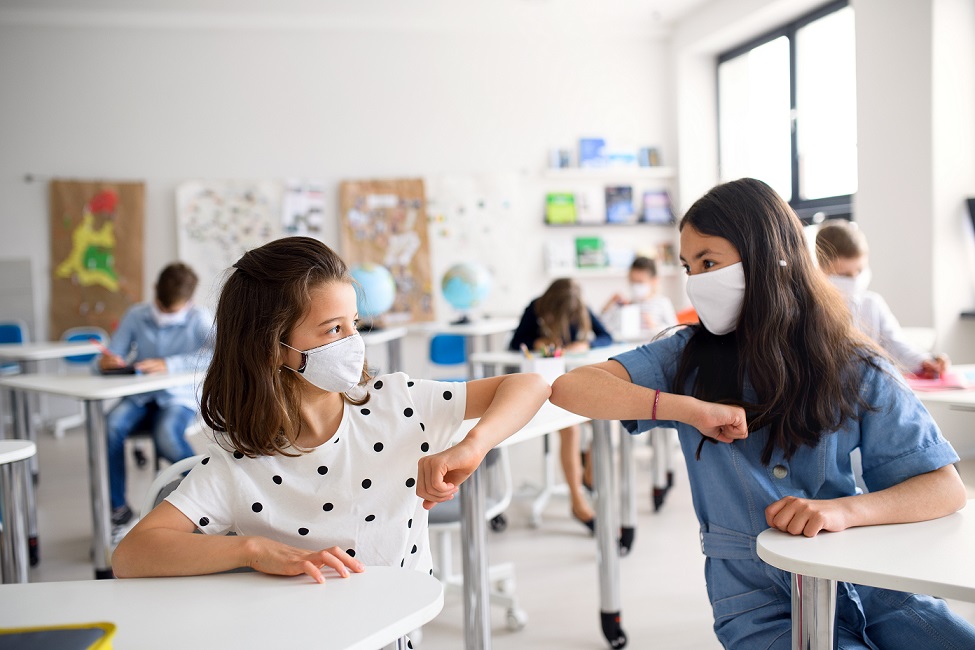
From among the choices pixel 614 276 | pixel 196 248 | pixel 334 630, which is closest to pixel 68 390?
pixel 334 630

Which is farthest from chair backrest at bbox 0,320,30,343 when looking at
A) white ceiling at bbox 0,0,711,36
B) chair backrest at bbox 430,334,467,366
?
chair backrest at bbox 430,334,467,366

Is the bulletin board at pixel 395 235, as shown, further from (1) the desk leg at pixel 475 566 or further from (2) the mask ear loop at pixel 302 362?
(2) the mask ear loop at pixel 302 362

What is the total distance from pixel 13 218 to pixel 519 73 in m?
4.34

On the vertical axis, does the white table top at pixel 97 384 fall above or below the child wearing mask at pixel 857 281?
below

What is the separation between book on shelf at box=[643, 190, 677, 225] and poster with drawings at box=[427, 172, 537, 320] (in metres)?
1.08

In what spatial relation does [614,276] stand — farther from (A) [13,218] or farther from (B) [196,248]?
(A) [13,218]

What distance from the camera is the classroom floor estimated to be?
234 centimetres

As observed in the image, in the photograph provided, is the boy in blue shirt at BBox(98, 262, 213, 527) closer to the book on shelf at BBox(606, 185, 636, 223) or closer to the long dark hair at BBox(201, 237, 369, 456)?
the long dark hair at BBox(201, 237, 369, 456)

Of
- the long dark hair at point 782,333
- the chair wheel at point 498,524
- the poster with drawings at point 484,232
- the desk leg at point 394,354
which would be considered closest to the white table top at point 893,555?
the long dark hair at point 782,333

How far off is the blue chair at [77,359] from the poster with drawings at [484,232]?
8.79 feet

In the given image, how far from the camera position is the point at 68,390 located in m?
2.75

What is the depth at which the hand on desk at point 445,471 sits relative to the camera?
1.08 m

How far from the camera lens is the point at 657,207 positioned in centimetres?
678

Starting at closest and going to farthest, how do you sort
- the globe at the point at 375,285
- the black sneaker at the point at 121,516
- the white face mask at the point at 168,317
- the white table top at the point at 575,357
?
1. the white table top at the point at 575,357
2. the black sneaker at the point at 121,516
3. the white face mask at the point at 168,317
4. the globe at the point at 375,285
